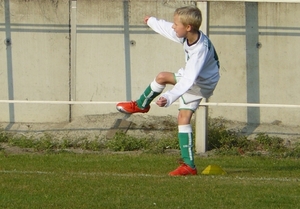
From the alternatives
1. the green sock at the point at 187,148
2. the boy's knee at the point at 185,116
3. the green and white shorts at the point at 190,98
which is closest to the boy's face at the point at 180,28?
the green and white shorts at the point at 190,98

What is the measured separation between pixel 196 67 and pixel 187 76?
155 millimetres

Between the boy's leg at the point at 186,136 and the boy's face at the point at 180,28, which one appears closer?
the boy's face at the point at 180,28

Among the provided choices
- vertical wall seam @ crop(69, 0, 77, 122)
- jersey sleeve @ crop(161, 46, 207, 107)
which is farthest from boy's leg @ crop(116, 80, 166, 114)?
vertical wall seam @ crop(69, 0, 77, 122)

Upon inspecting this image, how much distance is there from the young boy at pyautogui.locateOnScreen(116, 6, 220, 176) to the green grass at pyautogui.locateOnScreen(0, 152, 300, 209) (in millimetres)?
570

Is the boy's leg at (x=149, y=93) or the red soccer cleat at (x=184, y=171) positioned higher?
the boy's leg at (x=149, y=93)

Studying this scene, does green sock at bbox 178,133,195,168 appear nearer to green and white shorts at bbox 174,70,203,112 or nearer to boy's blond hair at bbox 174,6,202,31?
green and white shorts at bbox 174,70,203,112

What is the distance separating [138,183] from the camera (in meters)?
9.48

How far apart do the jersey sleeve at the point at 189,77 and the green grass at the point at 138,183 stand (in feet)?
3.19

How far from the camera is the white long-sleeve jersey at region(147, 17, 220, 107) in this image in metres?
9.65

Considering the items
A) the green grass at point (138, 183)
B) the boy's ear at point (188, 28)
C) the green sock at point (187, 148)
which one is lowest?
the green grass at point (138, 183)

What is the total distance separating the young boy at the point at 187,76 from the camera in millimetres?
9734

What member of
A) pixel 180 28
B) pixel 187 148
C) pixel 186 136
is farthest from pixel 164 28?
pixel 187 148

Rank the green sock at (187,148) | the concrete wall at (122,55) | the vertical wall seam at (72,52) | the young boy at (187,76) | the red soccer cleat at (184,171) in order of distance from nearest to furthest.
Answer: the young boy at (187,76) → the red soccer cleat at (184,171) → the green sock at (187,148) → the concrete wall at (122,55) → the vertical wall seam at (72,52)

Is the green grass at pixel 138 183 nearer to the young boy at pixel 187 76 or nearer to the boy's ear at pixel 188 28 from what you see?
the young boy at pixel 187 76
